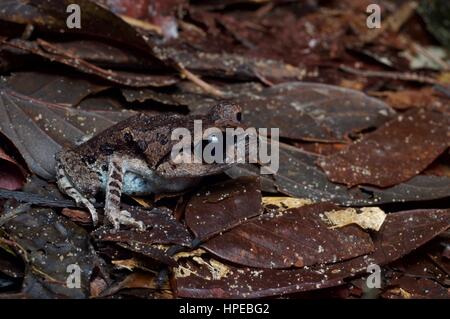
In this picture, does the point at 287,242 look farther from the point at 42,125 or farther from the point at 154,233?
the point at 42,125

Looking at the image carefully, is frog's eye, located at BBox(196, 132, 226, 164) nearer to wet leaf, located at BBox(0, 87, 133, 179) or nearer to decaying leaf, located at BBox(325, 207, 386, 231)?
decaying leaf, located at BBox(325, 207, 386, 231)

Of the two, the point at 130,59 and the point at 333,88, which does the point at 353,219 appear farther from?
the point at 130,59

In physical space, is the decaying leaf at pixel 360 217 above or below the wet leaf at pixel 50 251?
above

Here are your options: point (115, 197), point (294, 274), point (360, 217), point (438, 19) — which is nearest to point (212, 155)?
point (115, 197)

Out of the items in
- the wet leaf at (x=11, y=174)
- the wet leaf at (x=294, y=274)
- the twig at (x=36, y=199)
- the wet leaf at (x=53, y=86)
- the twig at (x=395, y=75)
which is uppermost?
the wet leaf at (x=53, y=86)

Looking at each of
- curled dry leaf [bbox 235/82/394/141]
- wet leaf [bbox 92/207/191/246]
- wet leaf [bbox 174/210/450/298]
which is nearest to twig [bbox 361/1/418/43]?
curled dry leaf [bbox 235/82/394/141]

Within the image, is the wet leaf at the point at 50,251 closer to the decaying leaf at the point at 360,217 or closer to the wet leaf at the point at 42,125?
the wet leaf at the point at 42,125

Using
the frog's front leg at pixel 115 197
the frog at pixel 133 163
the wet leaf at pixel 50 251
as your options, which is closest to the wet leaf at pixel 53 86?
the frog at pixel 133 163
